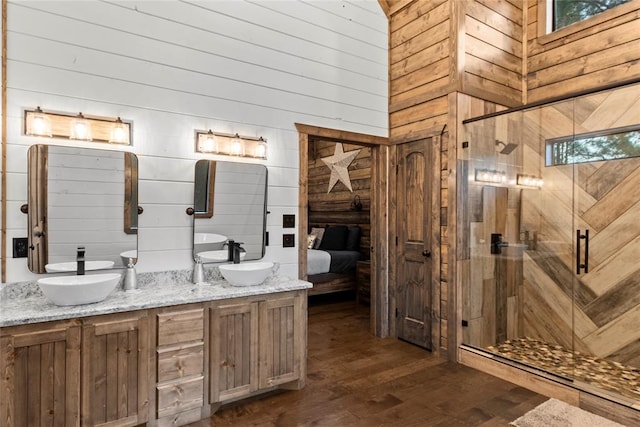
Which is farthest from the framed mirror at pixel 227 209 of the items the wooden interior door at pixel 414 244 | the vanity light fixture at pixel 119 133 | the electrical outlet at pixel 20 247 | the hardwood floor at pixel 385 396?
the wooden interior door at pixel 414 244

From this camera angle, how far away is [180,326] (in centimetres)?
247

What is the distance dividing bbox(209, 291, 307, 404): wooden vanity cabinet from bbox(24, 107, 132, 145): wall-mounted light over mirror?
58.8 inches

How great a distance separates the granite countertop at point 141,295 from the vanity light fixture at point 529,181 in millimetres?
2545

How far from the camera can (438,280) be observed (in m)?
3.68

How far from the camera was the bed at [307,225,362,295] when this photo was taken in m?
5.42

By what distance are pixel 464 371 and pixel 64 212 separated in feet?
11.6

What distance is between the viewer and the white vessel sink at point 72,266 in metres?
2.51

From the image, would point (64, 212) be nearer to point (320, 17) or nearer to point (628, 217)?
point (320, 17)

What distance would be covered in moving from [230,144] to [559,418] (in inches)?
128

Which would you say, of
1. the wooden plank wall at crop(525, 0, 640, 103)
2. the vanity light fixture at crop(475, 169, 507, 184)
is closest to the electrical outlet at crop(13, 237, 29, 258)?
the vanity light fixture at crop(475, 169, 507, 184)

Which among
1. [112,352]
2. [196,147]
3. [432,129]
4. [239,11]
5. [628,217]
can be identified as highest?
[239,11]

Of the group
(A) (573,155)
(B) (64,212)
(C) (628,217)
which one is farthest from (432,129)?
(B) (64,212)

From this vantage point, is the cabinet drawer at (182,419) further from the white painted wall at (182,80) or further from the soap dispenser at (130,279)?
the white painted wall at (182,80)

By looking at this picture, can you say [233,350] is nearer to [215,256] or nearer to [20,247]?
[215,256]
